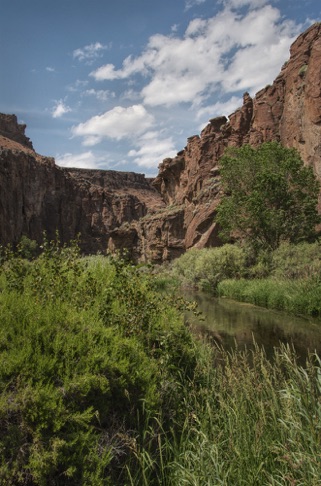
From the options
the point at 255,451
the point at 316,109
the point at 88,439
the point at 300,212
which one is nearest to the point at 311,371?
the point at 255,451

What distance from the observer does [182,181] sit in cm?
8019

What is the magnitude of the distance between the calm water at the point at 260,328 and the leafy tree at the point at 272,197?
14.5 meters

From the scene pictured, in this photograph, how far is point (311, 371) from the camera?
3.55m

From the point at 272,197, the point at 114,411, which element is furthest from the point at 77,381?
the point at 272,197

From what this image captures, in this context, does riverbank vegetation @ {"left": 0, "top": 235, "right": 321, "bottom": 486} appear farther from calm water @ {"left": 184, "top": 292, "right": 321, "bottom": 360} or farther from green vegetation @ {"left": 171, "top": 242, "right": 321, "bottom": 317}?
green vegetation @ {"left": 171, "top": 242, "right": 321, "bottom": 317}

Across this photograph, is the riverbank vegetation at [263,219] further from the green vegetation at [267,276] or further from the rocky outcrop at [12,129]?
the rocky outcrop at [12,129]

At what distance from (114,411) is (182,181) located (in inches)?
3060

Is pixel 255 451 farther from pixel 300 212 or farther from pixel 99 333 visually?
pixel 300 212

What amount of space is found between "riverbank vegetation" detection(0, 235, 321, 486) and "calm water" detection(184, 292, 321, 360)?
20.1 ft

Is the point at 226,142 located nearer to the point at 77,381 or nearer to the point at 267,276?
the point at 267,276

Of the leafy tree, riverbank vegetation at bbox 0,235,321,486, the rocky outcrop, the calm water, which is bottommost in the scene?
the calm water

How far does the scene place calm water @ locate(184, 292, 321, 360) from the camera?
13.3 metres

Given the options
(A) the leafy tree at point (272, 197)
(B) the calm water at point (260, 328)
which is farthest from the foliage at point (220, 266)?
(B) the calm water at point (260, 328)

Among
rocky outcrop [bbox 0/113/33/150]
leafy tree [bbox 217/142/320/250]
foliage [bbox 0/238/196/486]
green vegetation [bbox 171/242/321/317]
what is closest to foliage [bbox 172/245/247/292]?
green vegetation [bbox 171/242/321/317]
